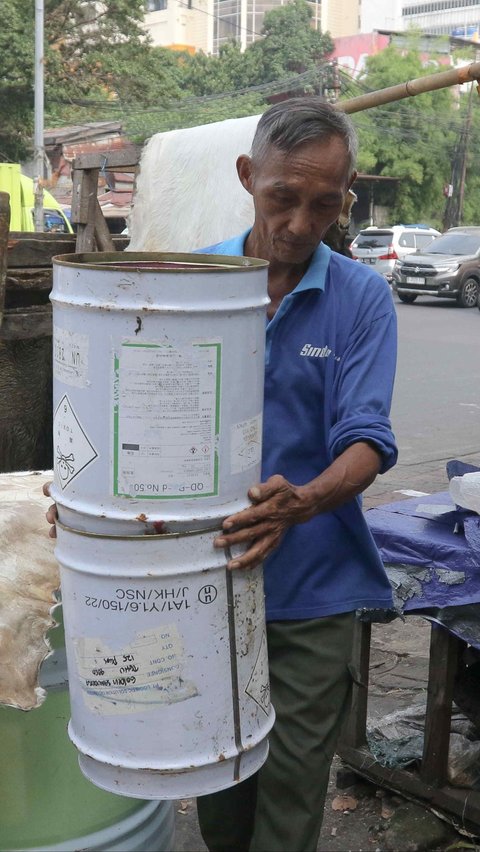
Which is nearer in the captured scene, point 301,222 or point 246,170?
point 301,222

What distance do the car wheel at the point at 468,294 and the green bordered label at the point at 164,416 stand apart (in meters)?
18.3

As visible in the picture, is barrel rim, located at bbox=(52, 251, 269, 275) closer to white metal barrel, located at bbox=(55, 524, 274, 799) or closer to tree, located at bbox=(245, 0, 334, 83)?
white metal barrel, located at bbox=(55, 524, 274, 799)

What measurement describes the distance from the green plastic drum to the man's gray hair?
1.06 metres

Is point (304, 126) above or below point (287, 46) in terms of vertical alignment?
below

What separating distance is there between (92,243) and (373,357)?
3.15m

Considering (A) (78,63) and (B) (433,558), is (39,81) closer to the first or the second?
(A) (78,63)

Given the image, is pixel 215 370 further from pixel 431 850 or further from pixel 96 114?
pixel 96 114

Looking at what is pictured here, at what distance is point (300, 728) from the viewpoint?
1991mm

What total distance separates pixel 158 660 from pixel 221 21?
329 ft

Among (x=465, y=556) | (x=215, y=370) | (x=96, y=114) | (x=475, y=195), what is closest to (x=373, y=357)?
(x=215, y=370)

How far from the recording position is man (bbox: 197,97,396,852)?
6.00ft

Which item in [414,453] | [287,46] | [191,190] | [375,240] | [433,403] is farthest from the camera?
[287,46]

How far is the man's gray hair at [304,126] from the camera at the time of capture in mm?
1816

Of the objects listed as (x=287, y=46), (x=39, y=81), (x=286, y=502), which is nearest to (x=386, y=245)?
(x=39, y=81)
